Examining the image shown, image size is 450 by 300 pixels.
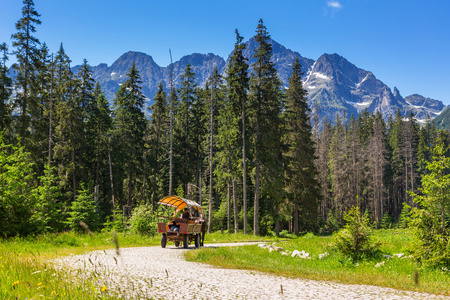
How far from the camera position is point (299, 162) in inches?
1526

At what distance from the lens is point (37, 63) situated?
1214 inches

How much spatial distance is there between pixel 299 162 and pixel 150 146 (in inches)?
844

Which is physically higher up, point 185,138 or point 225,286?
point 185,138

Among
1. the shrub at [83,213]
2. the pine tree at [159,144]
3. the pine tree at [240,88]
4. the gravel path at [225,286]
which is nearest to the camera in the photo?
the gravel path at [225,286]

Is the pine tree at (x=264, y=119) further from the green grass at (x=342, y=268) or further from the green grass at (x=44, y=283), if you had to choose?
the green grass at (x=44, y=283)

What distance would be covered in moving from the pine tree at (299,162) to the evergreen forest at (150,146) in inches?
5.0

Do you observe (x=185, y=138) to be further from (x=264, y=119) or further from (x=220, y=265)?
(x=220, y=265)

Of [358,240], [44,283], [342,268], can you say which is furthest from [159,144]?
[44,283]

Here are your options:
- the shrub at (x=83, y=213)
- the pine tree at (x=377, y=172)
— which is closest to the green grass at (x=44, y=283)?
the shrub at (x=83, y=213)

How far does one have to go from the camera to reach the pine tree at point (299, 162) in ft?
126

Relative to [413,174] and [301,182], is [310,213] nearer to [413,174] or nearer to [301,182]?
[301,182]

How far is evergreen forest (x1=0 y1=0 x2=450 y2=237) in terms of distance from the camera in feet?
76.0

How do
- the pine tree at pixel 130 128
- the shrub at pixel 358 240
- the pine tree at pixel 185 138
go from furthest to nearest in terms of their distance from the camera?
the pine tree at pixel 185 138 < the pine tree at pixel 130 128 < the shrub at pixel 358 240

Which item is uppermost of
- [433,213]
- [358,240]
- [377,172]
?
[377,172]
